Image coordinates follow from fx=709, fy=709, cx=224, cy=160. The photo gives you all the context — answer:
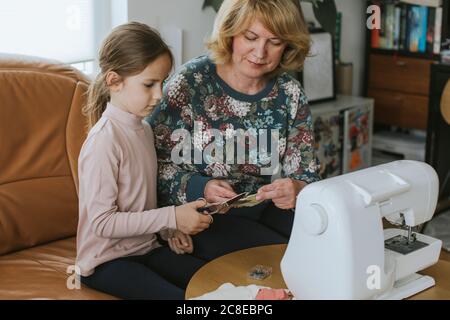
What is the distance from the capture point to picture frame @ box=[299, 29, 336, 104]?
349 cm

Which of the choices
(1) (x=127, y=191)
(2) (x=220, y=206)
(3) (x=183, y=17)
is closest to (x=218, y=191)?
(2) (x=220, y=206)

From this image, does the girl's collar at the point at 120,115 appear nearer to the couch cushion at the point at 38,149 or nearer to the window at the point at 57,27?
the couch cushion at the point at 38,149

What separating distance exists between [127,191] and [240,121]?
18.0 inches

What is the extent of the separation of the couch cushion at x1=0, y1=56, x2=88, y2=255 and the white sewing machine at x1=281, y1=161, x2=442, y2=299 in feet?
2.74

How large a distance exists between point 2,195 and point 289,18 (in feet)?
2.98

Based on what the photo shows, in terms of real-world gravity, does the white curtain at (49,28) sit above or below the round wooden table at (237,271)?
above

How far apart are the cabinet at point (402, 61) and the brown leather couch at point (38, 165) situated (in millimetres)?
2131

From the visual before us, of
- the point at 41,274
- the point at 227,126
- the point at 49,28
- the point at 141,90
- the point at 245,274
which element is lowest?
the point at 41,274

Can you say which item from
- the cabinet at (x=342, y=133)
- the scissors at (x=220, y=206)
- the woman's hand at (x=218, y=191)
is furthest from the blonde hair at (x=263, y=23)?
the cabinet at (x=342, y=133)

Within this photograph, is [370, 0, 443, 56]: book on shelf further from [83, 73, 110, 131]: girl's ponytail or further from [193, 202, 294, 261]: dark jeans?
[83, 73, 110, 131]: girl's ponytail

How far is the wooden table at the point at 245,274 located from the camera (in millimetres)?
1456

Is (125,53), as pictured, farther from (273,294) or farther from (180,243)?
(273,294)

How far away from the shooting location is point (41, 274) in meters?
1.82

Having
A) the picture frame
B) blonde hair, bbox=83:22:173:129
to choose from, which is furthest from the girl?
the picture frame
